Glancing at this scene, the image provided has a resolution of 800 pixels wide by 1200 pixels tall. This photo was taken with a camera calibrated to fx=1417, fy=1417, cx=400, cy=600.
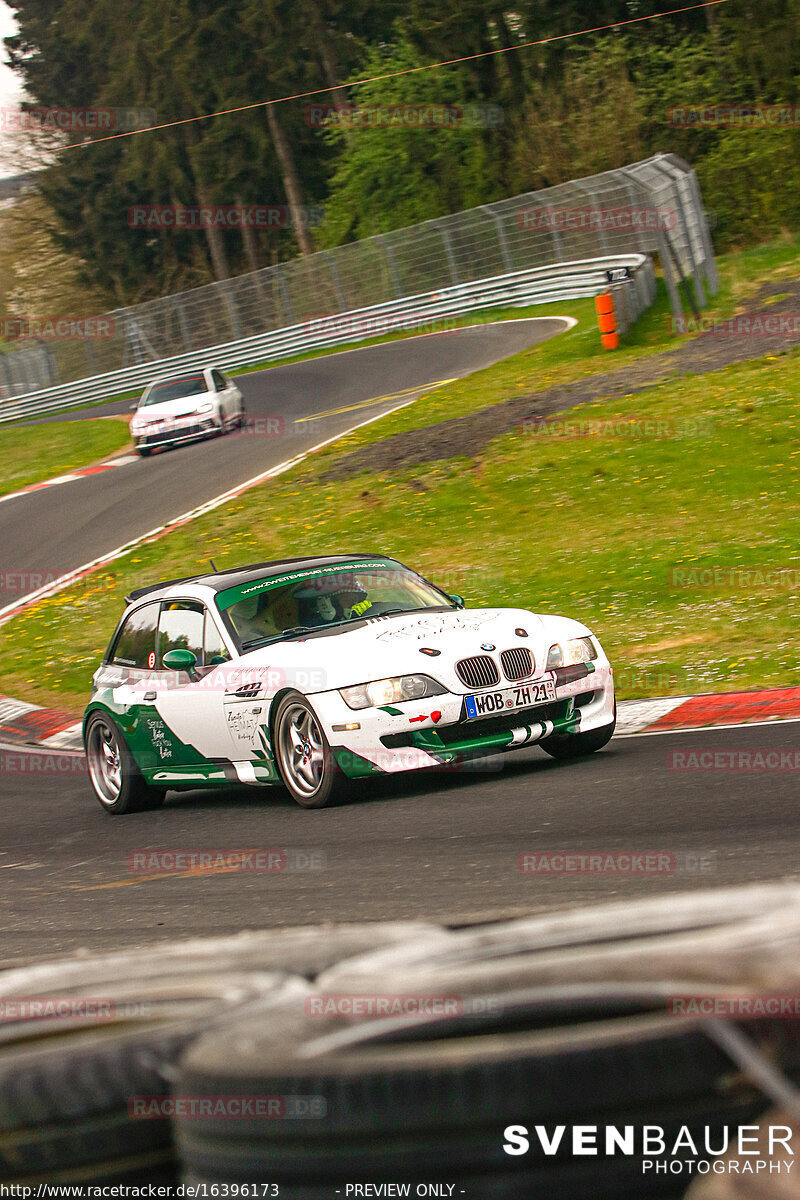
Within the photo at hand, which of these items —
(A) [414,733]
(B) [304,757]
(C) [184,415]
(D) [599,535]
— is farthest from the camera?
(C) [184,415]

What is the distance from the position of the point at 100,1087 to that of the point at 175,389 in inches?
1106

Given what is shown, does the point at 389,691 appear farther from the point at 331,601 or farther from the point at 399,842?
the point at 331,601

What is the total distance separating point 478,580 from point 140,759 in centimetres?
686

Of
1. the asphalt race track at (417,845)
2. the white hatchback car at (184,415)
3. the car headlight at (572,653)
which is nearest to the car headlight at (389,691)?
the asphalt race track at (417,845)

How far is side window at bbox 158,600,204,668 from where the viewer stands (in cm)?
936

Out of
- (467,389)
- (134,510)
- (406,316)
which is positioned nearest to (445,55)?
(406,316)

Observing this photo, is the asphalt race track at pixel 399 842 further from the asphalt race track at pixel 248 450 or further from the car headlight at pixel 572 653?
the asphalt race track at pixel 248 450

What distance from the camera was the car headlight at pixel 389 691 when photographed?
313 inches

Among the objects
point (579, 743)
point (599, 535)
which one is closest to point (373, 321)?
point (599, 535)

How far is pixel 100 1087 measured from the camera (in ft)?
7.55

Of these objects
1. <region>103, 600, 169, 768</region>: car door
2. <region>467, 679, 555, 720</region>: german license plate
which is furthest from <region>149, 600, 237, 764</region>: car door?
<region>467, 679, 555, 720</region>: german license plate

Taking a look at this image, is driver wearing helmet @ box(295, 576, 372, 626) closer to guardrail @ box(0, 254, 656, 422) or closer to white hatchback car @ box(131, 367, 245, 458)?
white hatchback car @ box(131, 367, 245, 458)

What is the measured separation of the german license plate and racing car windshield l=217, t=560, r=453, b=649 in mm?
1276

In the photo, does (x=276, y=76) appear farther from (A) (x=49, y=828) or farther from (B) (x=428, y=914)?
(B) (x=428, y=914)
